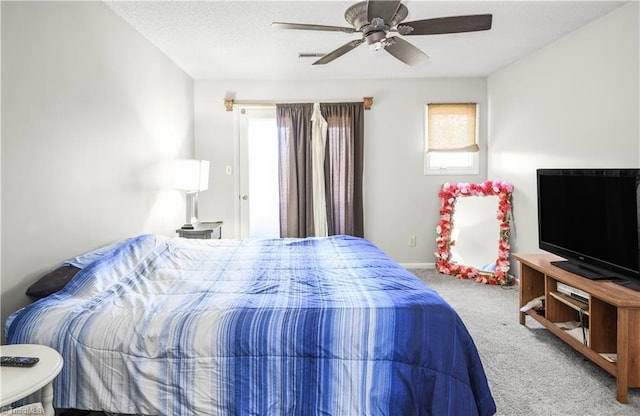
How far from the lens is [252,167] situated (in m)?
4.93

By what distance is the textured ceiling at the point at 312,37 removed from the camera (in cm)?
281

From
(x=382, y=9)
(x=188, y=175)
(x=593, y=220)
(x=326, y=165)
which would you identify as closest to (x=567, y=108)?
(x=593, y=220)

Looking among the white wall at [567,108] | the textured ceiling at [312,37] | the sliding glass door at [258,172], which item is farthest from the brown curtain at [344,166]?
the white wall at [567,108]

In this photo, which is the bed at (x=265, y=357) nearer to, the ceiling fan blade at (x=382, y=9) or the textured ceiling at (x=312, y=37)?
the ceiling fan blade at (x=382, y=9)

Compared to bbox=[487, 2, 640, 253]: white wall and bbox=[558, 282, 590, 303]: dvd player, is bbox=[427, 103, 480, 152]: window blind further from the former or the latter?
bbox=[558, 282, 590, 303]: dvd player

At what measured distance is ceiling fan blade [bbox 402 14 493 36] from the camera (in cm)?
226

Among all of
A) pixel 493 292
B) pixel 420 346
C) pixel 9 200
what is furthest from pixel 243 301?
pixel 493 292

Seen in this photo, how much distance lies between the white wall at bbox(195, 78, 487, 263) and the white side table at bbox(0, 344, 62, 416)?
344cm

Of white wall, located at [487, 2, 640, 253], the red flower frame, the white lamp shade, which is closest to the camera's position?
white wall, located at [487, 2, 640, 253]

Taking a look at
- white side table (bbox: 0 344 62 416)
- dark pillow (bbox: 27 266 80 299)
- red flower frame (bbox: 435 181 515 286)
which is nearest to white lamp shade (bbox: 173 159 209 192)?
dark pillow (bbox: 27 266 80 299)

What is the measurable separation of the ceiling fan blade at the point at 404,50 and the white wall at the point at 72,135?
1.92 m

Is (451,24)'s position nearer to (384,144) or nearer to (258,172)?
(384,144)

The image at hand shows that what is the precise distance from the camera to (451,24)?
7.66 feet

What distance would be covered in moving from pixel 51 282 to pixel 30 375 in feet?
2.45
